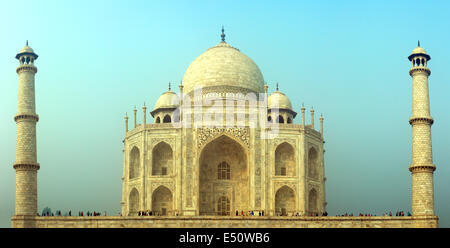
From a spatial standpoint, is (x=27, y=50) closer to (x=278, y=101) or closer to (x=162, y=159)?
(x=162, y=159)

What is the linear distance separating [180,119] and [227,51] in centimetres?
695

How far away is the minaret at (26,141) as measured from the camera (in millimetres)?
28109

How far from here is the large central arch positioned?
3359cm

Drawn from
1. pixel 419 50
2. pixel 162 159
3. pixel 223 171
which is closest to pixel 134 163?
pixel 162 159

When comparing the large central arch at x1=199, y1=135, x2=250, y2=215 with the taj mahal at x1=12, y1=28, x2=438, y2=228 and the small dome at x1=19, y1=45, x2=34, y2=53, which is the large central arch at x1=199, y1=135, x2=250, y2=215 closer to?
the taj mahal at x1=12, y1=28, x2=438, y2=228

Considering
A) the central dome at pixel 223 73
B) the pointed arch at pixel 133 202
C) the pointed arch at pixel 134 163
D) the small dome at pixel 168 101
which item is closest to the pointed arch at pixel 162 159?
the pointed arch at pixel 134 163

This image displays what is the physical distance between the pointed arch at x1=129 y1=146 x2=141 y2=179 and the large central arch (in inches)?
142

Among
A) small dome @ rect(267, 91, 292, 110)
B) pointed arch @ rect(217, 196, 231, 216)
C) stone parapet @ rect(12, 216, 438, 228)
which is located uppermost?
small dome @ rect(267, 91, 292, 110)

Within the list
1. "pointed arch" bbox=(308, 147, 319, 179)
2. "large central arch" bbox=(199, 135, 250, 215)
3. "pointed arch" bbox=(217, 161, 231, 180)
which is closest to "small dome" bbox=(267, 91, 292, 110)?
"pointed arch" bbox=(308, 147, 319, 179)

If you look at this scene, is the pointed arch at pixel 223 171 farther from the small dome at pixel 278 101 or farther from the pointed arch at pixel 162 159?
the small dome at pixel 278 101

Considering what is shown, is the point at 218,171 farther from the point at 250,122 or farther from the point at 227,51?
the point at 227,51
